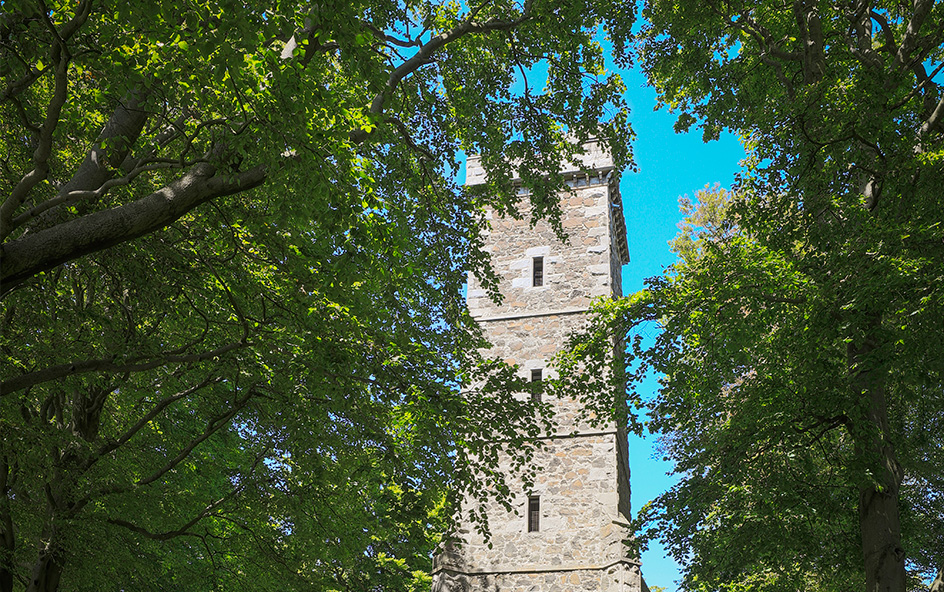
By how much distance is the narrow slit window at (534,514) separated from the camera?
18281 millimetres

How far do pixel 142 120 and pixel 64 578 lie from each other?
616 centimetres

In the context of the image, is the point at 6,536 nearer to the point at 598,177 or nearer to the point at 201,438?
the point at 201,438

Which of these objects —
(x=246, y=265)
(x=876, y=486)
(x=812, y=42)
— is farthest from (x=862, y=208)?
(x=246, y=265)

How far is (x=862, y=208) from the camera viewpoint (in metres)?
8.81

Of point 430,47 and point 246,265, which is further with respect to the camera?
point 430,47

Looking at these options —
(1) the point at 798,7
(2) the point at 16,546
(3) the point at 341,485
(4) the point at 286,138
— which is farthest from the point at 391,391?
(1) the point at 798,7

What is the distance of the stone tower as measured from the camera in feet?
57.7

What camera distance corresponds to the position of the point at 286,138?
5691mm

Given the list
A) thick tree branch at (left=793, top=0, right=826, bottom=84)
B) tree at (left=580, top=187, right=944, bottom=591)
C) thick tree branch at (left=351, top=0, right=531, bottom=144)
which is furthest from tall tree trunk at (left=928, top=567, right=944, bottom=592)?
thick tree branch at (left=351, top=0, right=531, bottom=144)

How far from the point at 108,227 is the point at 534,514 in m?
14.7

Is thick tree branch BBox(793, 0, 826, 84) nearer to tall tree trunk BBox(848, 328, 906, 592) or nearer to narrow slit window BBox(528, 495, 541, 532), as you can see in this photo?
tall tree trunk BBox(848, 328, 906, 592)

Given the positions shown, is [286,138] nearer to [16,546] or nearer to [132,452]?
[132,452]

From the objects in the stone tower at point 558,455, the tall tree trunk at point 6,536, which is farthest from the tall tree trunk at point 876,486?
the tall tree trunk at point 6,536

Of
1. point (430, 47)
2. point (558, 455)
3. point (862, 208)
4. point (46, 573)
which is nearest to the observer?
point (862, 208)
